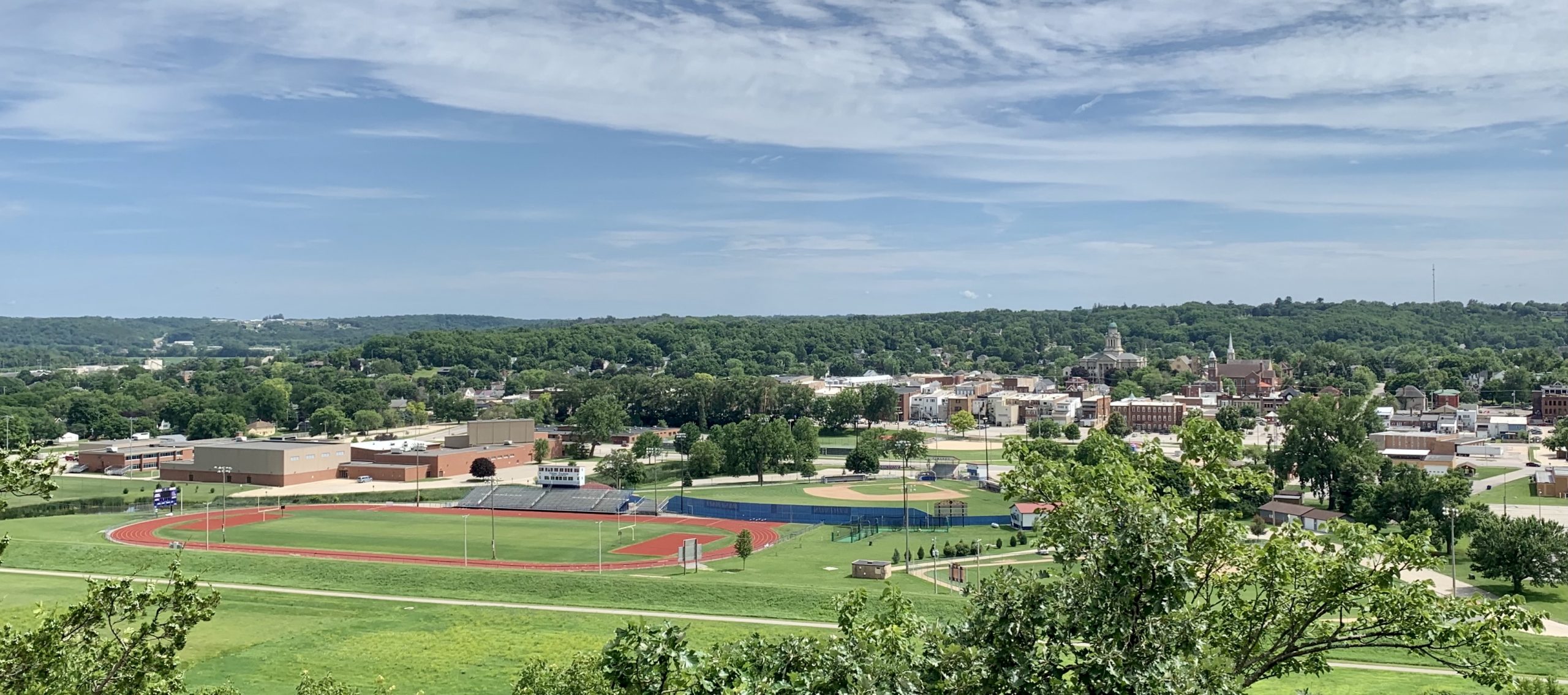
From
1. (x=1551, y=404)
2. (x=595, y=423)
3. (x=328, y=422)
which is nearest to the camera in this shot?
(x=595, y=423)

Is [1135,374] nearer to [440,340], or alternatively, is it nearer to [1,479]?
[440,340]

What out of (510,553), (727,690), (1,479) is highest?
(1,479)

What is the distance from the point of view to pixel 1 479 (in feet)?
30.4

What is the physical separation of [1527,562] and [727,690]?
35.5 metres

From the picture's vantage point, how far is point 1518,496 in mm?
61375

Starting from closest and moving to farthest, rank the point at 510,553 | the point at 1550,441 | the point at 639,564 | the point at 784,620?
the point at 784,620 → the point at 639,564 → the point at 510,553 → the point at 1550,441

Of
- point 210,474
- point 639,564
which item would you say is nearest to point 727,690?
point 639,564

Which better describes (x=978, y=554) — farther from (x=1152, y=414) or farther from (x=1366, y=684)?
(x=1152, y=414)

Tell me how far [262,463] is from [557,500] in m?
24.6

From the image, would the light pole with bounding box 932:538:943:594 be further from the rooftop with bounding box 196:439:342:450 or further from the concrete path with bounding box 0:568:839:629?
the rooftop with bounding box 196:439:342:450

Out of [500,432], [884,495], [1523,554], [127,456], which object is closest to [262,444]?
[127,456]

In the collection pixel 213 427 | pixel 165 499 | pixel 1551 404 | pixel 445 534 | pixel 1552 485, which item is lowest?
pixel 445 534

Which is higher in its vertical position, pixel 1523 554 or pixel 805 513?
pixel 1523 554

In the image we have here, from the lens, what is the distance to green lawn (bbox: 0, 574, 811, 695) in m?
26.5
